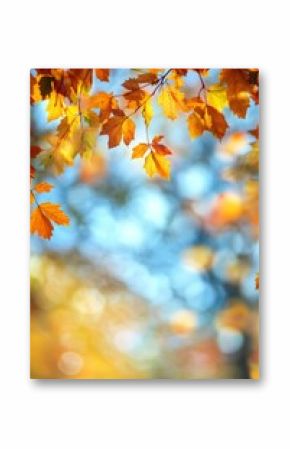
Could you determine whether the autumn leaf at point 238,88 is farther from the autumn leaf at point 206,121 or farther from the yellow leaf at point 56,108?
the yellow leaf at point 56,108

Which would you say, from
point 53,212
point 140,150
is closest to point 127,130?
point 140,150

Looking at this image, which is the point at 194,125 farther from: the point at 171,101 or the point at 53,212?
the point at 53,212

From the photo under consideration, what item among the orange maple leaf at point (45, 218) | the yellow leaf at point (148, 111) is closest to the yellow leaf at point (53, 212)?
the orange maple leaf at point (45, 218)

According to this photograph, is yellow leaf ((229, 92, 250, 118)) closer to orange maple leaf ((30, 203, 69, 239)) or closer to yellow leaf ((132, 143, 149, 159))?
yellow leaf ((132, 143, 149, 159))

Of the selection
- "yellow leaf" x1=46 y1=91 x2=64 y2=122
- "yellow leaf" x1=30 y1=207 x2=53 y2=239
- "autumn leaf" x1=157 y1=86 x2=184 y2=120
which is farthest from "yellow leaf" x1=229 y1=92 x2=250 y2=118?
"yellow leaf" x1=30 y1=207 x2=53 y2=239
